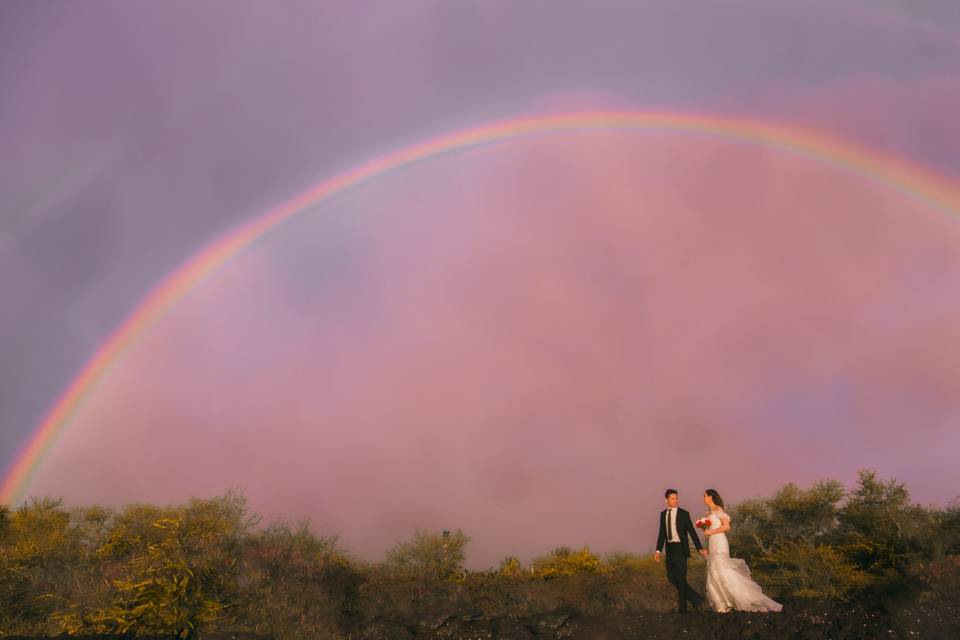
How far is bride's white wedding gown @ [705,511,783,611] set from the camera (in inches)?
588

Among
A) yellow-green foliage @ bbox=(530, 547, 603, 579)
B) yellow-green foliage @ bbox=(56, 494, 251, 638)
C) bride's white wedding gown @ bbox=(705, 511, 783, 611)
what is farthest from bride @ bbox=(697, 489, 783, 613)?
yellow-green foliage @ bbox=(530, 547, 603, 579)

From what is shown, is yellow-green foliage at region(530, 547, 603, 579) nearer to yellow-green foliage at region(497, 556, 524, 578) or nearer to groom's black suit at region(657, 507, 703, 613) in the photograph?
yellow-green foliage at region(497, 556, 524, 578)

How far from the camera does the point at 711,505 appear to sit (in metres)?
15.9

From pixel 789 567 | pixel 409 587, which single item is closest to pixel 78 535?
pixel 409 587

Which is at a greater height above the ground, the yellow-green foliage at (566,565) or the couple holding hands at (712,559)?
the yellow-green foliage at (566,565)

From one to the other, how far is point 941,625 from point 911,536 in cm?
2644

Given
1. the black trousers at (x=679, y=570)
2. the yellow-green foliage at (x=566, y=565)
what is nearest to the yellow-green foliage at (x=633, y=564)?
the yellow-green foliage at (x=566, y=565)

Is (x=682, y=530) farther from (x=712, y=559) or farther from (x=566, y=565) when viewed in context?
(x=566, y=565)

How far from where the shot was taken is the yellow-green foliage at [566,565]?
40.1 m

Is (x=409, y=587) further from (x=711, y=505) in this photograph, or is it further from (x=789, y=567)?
(x=789, y=567)

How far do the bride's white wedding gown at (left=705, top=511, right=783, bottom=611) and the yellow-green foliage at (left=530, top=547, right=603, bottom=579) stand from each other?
24399 mm

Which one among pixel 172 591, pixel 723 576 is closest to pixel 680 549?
pixel 723 576

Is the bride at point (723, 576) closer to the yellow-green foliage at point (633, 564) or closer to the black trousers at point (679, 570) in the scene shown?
the black trousers at point (679, 570)

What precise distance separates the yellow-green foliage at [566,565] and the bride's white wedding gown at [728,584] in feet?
80.0
